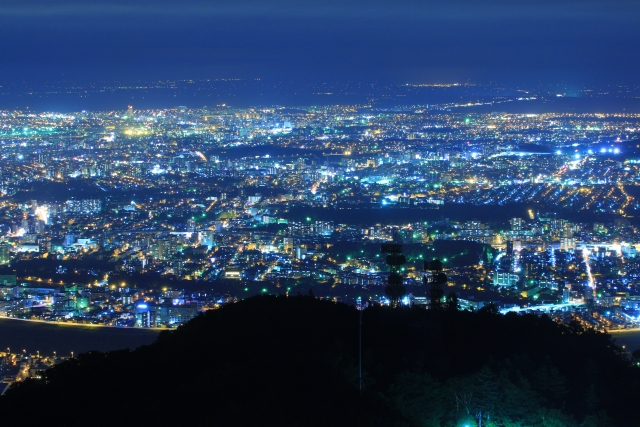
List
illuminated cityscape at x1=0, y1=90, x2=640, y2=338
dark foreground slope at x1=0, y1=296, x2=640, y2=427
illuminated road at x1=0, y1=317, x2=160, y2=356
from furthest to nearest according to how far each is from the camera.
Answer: illuminated cityscape at x1=0, y1=90, x2=640, y2=338, illuminated road at x1=0, y1=317, x2=160, y2=356, dark foreground slope at x1=0, y1=296, x2=640, y2=427

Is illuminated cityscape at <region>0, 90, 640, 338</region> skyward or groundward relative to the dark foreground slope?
skyward

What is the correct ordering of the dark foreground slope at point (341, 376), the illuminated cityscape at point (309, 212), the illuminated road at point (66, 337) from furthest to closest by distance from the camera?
1. the illuminated cityscape at point (309, 212)
2. the illuminated road at point (66, 337)
3. the dark foreground slope at point (341, 376)

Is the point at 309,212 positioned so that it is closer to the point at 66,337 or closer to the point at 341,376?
the point at 66,337

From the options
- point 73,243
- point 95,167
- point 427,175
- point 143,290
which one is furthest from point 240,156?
point 143,290

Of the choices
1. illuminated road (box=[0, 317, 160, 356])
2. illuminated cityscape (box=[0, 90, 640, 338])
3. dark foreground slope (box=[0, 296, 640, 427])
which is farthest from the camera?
illuminated cityscape (box=[0, 90, 640, 338])

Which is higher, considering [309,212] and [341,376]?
[309,212]

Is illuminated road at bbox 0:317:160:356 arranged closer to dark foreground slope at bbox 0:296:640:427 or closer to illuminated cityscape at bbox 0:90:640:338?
illuminated cityscape at bbox 0:90:640:338

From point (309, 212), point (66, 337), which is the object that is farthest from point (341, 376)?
point (309, 212)

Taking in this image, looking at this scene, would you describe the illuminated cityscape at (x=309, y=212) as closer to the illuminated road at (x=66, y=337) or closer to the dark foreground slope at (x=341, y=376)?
the illuminated road at (x=66, y=337)
